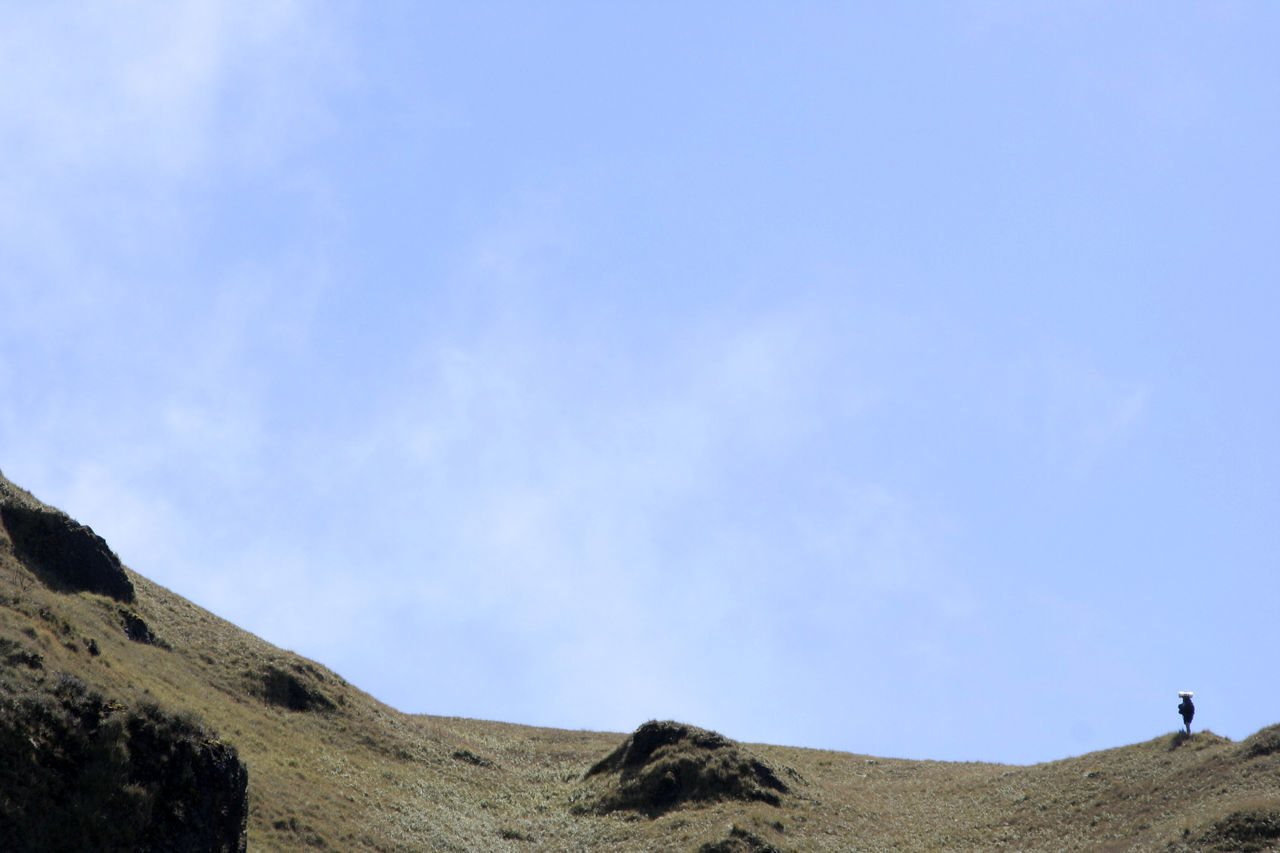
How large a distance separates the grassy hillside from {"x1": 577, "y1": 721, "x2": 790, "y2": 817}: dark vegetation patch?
0.39 ft

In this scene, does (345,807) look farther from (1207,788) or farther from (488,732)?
(1207,788)

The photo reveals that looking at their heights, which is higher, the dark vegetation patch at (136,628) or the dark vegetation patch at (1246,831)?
the dark vegetation patch at (136,628)

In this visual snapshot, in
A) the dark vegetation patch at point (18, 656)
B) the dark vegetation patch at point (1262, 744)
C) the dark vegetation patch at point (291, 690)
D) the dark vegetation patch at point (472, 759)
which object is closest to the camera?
the dark vegetation patch at point (18, 656)

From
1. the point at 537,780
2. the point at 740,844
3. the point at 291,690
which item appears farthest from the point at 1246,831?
the point at 291,690

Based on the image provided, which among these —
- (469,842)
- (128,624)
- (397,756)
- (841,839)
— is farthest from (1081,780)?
(128,624)

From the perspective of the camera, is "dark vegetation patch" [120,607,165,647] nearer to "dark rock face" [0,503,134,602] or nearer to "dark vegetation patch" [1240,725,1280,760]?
"dark rock face" [0,503,134,602]

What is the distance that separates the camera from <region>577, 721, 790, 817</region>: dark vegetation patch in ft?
159

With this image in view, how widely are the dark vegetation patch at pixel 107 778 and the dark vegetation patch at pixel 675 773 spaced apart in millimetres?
24417

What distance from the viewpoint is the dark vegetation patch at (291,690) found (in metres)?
50.3

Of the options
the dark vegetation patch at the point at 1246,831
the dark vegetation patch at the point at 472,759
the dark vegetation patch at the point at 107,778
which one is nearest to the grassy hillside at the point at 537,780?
the dark vegetation patch at the point at 1246,831

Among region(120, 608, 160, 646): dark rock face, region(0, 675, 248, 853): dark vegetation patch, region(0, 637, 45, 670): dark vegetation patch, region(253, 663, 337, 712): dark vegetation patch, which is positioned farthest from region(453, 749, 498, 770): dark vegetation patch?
region(0, 637, 45, 670): dark vegetation patch

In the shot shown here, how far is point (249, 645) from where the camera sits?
5509cm

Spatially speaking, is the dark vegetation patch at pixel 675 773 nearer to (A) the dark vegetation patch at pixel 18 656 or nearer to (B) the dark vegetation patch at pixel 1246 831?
(B) the dark vegetation patch at pixel 1246 831

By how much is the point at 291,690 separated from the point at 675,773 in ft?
67.2
